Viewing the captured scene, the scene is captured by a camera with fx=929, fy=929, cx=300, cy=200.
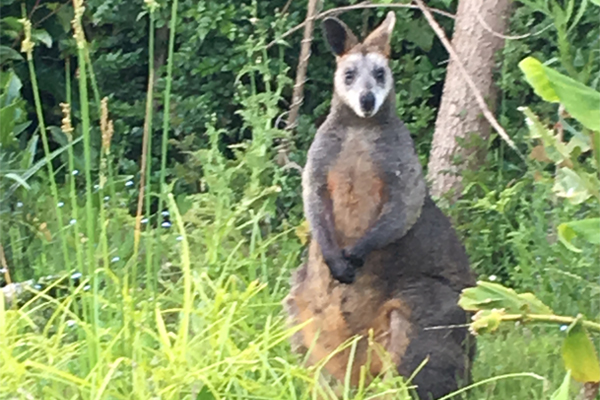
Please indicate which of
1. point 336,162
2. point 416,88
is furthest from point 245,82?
point 336,162

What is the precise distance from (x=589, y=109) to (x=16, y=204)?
3.31 meters

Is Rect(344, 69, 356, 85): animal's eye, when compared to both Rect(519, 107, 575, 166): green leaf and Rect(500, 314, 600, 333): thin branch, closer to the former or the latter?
Rect(519, 107, 575, 166): green leaf

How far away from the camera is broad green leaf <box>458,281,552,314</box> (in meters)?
2.37

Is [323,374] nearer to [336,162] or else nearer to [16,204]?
[336,162]

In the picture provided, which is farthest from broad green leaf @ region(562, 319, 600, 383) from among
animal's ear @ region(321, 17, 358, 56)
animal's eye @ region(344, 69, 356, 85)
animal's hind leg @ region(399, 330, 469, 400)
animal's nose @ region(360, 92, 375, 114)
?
animal's ear @ region(321, 17, 358, 56)

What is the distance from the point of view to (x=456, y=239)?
298 cm

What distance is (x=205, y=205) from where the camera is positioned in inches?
169

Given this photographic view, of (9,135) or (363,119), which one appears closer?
(363,119)

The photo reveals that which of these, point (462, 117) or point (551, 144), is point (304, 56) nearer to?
point (462, 117)

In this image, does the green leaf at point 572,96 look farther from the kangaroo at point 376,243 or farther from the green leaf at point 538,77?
the kangaroo at point 376,243

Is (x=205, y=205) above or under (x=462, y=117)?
under

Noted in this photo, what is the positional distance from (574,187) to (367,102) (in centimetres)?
67

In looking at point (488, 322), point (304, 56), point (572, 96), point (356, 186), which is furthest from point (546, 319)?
point (304, 56)

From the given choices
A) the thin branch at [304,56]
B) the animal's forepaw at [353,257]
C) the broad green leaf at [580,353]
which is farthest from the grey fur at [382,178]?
the thin branch at [304,56]
